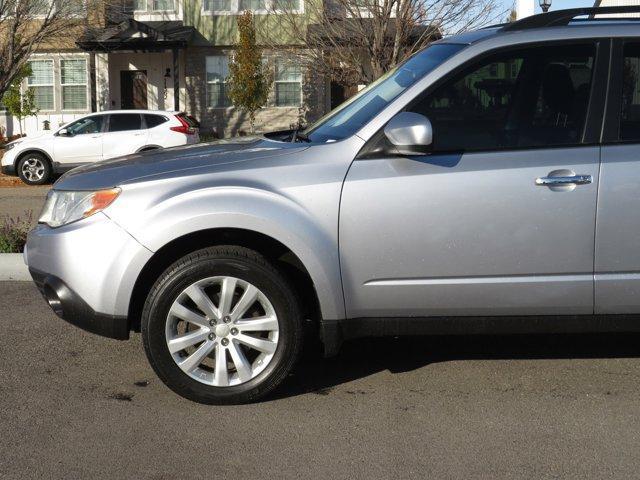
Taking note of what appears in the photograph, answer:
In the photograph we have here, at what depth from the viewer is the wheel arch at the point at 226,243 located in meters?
4.94

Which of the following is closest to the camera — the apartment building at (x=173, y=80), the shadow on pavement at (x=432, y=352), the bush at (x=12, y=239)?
the shadow on pavement at (x=432, y=352)

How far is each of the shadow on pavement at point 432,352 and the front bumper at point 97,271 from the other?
1.11 meters

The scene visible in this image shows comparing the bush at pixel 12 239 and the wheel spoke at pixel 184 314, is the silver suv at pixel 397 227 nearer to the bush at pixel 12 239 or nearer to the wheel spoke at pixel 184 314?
the wheel spoke at pixel 184 314

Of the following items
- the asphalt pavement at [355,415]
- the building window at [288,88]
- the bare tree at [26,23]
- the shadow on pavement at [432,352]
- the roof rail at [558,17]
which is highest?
the bare tree at [26,23]

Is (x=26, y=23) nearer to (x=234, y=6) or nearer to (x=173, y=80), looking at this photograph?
(x=173, y=80)

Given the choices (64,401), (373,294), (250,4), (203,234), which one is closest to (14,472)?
(64,401)

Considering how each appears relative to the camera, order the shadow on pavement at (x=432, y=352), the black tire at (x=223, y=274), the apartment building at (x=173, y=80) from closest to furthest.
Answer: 1. the black tire at (x=223, y=274)
2. the shadow on pavement at (x=432, y=352)
3. the apartment building at (x=173, y=80)

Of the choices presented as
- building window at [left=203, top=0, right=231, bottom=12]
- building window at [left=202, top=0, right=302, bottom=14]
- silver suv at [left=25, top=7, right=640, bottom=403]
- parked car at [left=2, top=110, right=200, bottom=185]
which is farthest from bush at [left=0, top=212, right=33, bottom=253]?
building window at [left=203, top=0, right=231, bottom=12]

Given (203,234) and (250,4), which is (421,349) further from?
(250,4)

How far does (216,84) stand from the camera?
3008cm

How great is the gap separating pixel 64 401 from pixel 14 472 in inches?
38.2

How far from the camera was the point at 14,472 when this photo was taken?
4.15 m

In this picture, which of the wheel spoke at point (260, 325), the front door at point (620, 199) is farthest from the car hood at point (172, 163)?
the front door at point (620, 199)

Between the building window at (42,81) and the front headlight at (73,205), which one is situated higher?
the building window at (42,81)
